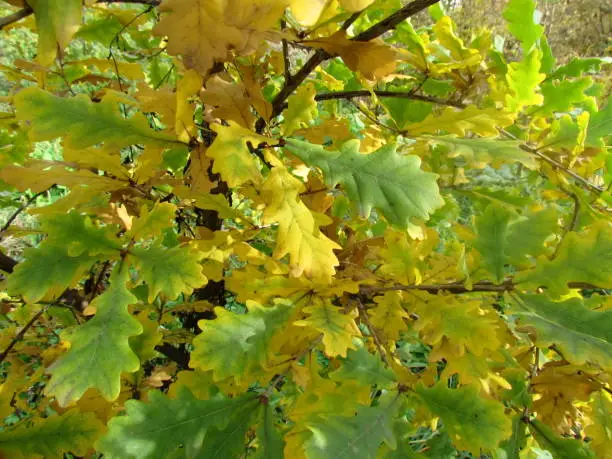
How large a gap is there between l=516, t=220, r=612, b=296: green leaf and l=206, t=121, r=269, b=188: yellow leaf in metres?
0.44

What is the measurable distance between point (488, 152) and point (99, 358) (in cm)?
63

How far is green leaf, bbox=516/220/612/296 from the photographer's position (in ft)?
2.31

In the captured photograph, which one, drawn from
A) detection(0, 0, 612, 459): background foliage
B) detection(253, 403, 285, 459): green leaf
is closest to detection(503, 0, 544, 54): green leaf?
detection(0, 0, 612, 459): background foliage

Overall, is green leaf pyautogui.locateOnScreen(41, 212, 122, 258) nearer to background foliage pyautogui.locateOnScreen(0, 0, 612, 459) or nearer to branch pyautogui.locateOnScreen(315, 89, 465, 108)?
background foliage pyautogui.locateOnScreen(0, 0, 612, 459)

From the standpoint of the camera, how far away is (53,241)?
0.73 m

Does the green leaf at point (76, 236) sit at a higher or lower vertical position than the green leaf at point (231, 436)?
higher

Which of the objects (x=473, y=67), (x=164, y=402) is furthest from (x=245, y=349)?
(x=473, y=67)

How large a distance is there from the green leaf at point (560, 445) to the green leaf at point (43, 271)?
79cm

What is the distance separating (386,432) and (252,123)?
484 millimetres

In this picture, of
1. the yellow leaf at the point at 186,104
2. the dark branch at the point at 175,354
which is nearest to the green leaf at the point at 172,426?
the yellow leaf at the point at 186,104

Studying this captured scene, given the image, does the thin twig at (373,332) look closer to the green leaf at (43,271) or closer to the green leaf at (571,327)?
the green leaf at (571,327)

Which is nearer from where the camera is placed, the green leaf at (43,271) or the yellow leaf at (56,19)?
the yellow leaf at (56,19)

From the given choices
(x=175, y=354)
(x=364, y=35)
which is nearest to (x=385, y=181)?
(x=364, y=35)

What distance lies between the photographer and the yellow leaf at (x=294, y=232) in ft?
2.16
